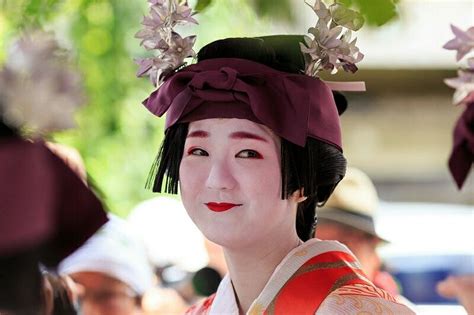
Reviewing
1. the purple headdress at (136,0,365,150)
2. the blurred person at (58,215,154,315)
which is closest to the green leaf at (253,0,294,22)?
the purple headdress at (136,0,365,150)

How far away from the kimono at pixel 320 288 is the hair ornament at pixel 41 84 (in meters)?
0.62

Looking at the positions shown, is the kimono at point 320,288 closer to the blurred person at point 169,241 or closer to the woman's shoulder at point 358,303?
the woman's shoulder at point 358,303

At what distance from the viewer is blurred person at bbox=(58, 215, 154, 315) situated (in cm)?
239

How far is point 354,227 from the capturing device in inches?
114

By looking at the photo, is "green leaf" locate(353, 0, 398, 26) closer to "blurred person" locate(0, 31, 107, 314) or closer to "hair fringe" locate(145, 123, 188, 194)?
"blurred person" locate(0, 31, 107, 314)

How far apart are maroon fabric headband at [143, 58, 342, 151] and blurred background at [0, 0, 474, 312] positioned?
0.08 m

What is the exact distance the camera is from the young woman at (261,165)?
159 centimetres

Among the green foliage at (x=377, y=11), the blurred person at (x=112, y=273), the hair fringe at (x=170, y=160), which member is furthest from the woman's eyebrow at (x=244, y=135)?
the blurred person at (x=112, y=273)

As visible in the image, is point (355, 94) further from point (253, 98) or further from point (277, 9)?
point (277, 9)

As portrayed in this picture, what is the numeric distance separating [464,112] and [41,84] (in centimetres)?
96

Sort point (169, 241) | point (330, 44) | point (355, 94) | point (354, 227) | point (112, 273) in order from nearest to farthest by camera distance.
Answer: point (330, 44) < point (112, 273) < point (354, 227) < point (169, 241) < point (355, 94)

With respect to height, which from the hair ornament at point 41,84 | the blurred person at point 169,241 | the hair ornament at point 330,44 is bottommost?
the blurred person at point 169,241

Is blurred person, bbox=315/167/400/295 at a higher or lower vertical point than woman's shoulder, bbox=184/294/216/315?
lower

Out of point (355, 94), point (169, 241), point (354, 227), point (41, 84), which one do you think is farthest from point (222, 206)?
point (355, 94)
